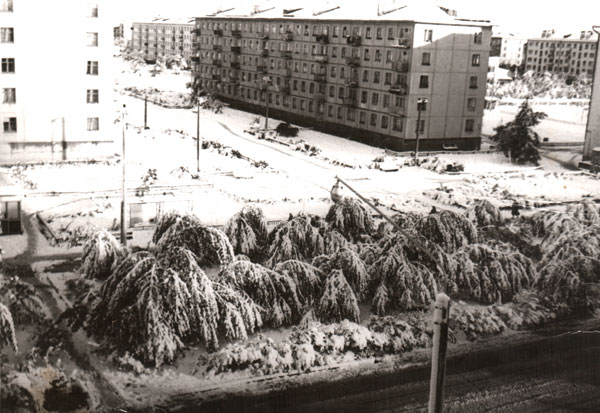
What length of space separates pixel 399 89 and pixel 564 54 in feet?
366

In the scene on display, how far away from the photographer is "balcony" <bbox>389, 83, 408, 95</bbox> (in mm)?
56469

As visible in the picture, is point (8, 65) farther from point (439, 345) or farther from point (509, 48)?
point (509, 48)

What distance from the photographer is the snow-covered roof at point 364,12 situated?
57.0 meters

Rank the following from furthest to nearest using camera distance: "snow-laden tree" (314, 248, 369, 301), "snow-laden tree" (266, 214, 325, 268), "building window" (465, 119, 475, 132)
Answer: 1. "building window" (465, 119, 475, 132)
2. "snow-laden tree" (266, 214, 325, 268)
3. "snow-laden tree" (314, 248, 369, 301)

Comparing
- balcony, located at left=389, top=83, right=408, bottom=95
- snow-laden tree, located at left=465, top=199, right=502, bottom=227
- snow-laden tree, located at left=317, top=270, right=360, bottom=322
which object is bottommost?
snow-laden tree, located at left=317, top=270, right=360, bottom=322

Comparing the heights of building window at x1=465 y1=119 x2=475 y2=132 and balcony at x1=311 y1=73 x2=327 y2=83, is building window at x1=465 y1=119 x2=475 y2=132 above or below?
below

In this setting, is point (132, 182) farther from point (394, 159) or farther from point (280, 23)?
point (280, 23)

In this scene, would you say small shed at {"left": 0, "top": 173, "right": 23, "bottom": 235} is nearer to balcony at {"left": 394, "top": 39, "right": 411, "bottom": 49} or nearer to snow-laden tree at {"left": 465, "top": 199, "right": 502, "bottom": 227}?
snow-laden tree at {"left": 465, "top": 199, "right": 502, "bottom": 227}

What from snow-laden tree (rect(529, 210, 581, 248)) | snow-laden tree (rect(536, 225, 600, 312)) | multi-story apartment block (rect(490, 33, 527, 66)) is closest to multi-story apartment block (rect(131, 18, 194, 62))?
multi-story apartment block (rect(490, 33, 527, 66))

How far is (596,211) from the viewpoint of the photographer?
3209cm

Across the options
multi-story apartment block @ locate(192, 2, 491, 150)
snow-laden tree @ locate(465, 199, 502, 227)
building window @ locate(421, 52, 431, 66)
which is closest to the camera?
snow-laden tree @ locate(465, 199, 502, 227)

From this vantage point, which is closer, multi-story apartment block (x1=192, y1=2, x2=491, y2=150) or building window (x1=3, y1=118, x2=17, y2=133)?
building window (x1=3, y1=118, x2=17, y2=133)

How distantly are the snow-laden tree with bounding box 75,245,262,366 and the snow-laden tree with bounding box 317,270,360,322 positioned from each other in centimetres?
222

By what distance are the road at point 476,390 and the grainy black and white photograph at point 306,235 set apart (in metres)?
0.07
